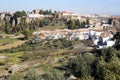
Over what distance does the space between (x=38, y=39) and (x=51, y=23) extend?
3012cm

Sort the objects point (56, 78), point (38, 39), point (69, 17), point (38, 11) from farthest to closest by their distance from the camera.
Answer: point (38, 11)
point (69, 17)
point (38, 39)
point (56, 78)

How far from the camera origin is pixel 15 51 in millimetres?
63250

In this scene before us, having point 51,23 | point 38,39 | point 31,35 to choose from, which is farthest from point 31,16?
point 38,39

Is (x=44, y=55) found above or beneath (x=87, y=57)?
beneath

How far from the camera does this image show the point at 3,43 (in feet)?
252

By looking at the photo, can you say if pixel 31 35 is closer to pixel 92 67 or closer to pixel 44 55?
pixel 44 55

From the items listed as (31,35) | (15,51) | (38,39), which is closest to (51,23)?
(31,35)

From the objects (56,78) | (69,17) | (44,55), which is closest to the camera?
(56,78)

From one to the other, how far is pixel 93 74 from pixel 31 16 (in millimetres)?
86078

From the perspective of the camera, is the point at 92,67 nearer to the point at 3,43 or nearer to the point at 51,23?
the point at 3,43

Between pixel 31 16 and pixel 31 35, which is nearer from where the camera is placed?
pixel 31 35

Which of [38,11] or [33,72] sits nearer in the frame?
[33,72]

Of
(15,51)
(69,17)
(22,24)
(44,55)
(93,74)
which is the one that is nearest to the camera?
(93,74)

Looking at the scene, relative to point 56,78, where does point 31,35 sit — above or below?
below
